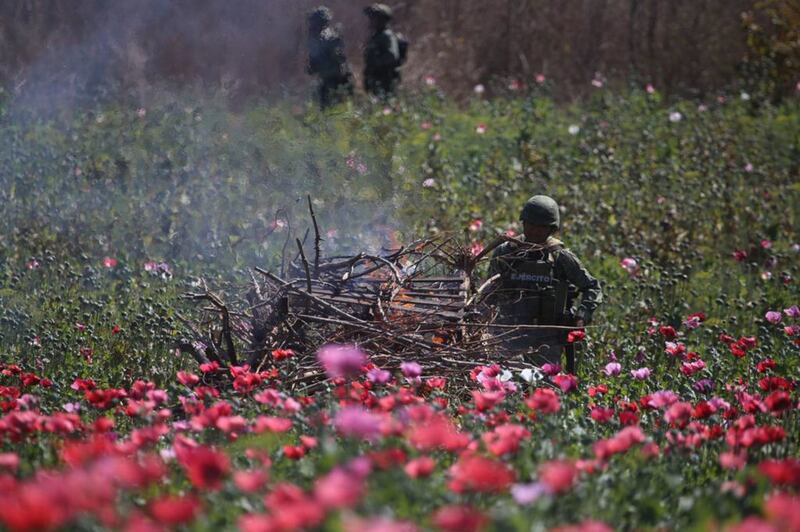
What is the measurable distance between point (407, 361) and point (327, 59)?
646cm

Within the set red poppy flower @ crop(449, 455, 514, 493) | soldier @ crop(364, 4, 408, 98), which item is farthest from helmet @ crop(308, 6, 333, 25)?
red poppy flower @ crop(449, 455, 514, 493)

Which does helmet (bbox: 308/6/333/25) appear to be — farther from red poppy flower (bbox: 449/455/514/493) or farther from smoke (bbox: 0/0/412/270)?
red poppy flower (bbox: 449/455/514/493)

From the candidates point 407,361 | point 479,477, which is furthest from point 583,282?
point 479,477

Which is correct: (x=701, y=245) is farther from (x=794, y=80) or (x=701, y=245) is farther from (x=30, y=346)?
(x=794, y=80)

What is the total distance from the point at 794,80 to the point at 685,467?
1380 cm

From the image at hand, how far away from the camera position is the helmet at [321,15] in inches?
393

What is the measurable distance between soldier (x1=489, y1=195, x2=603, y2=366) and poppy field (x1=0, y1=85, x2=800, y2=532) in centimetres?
19

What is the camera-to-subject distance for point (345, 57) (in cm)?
1240

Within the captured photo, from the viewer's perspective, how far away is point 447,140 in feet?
41.1

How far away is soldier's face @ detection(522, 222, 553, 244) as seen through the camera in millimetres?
6078

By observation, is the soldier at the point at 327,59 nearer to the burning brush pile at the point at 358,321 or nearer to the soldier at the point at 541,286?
the soldier at the point at 541,286

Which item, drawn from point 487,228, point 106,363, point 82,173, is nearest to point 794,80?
point 487,228

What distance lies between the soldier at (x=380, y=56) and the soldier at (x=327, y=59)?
102 centimetres

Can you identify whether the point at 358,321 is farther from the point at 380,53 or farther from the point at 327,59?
the point at 380,53
